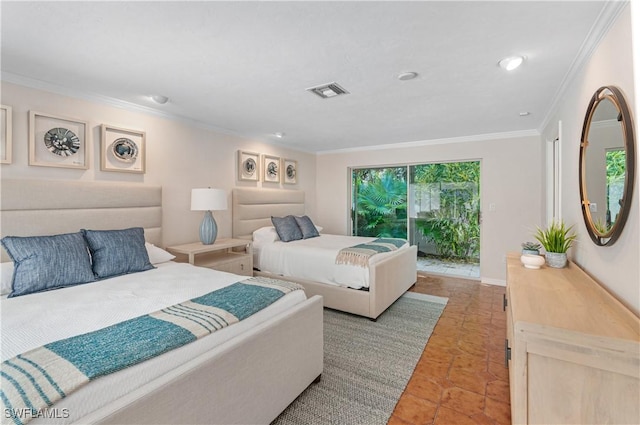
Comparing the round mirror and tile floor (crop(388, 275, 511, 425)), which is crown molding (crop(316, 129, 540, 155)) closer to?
tile floor (crop(388, 275, 511, 425))

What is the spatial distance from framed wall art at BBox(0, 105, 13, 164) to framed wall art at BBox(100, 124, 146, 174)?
641 mm

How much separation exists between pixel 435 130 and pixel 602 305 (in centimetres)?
333

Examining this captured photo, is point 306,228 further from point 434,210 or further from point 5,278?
point 5,278

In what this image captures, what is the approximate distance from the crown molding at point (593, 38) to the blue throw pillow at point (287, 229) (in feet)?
11.1

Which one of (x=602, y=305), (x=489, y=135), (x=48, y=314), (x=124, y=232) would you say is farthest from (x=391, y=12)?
(x=489, y=135)

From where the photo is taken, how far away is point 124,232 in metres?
2.61

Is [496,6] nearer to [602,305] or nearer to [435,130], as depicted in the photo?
[602,305]

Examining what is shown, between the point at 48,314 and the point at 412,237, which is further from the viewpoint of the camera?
the point at 412,237

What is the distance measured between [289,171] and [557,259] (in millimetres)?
4090

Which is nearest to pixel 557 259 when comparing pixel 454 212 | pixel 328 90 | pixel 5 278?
pixel 328 90

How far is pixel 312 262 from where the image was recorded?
3.55 metres

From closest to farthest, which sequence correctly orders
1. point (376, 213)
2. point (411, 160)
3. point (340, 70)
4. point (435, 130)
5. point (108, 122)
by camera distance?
point (340, 70) < point (108, 122) < point (435, 130) < point (411, 160) < point (376, 213)

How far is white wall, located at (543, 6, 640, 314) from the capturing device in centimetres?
137

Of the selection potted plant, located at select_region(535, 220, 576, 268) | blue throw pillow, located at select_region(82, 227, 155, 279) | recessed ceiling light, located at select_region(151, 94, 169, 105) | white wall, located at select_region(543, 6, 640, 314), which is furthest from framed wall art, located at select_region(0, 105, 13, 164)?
potted plant, located at select_region(535, 220, 576, 268)
